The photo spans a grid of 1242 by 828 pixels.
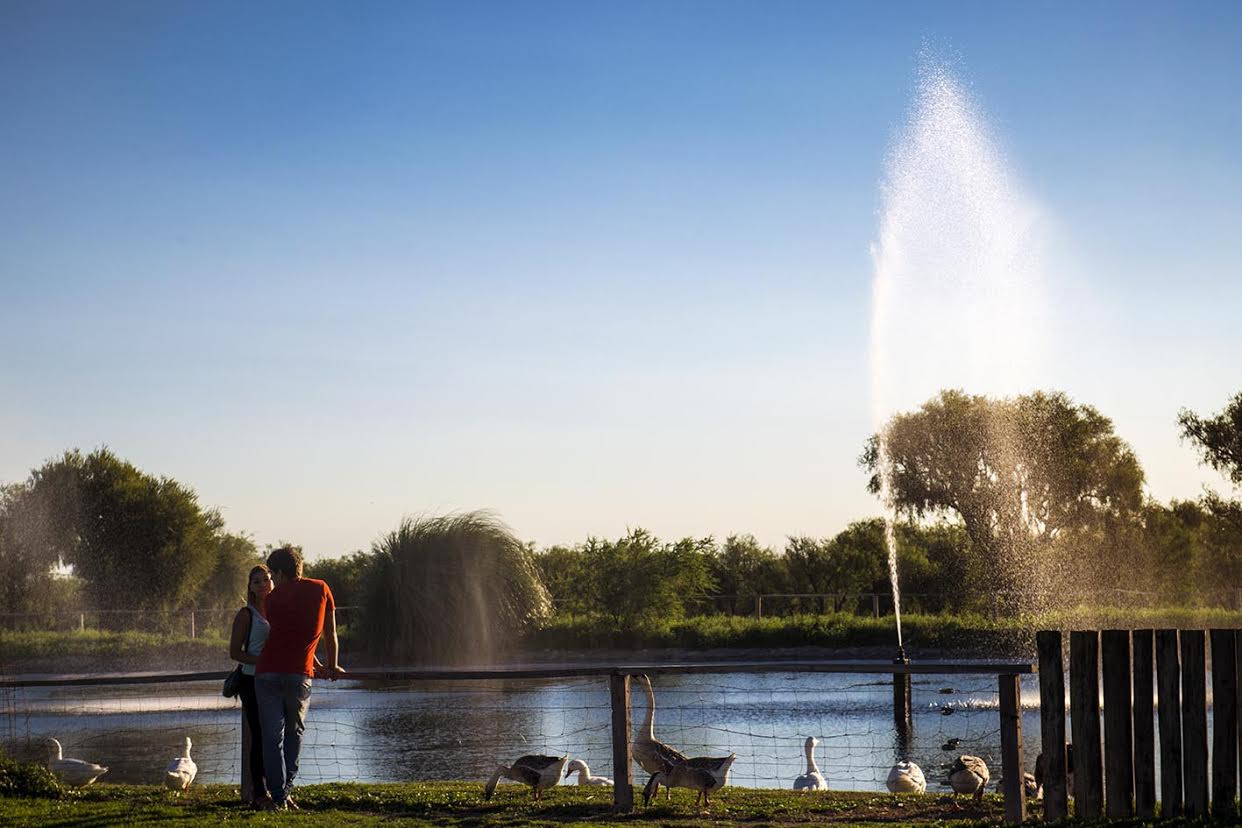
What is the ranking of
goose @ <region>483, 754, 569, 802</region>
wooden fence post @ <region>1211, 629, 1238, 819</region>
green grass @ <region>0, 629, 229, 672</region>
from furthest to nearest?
green grass @ <region>0, 629, 229, 672</region> → goose @ <region>483, 754, 569, 802</region> → wooden fence post @ <region>1211, 629, 1238, 819</region>

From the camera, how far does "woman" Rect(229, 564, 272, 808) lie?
1028 cm

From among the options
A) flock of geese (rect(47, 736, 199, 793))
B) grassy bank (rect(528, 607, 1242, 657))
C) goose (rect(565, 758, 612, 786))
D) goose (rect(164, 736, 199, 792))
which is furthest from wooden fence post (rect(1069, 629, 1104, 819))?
grassy bank (rect(528, 607, 1242, 657))

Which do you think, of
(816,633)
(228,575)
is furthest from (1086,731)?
(228,575)

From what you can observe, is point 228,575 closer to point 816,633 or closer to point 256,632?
point 816,633

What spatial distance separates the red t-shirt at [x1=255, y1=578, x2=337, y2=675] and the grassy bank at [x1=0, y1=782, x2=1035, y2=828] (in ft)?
3.99

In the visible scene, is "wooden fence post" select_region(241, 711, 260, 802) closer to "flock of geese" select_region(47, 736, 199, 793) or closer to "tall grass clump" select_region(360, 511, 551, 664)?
"flock of geese" select_region(47, 736, 199, 793)

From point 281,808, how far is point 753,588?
4559 cm

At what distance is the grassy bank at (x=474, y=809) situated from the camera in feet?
32.9

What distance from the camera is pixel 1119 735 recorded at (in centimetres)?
925

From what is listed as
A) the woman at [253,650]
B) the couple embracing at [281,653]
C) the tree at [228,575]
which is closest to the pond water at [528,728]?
the woman at [253,650]

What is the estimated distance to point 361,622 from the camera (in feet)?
107

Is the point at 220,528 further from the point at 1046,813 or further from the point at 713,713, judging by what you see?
the point at 1046,813

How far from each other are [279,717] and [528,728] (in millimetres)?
11262

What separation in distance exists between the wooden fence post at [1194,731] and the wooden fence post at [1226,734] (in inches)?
3.1
